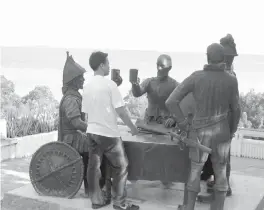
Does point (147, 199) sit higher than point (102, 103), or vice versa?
point (102, 103)

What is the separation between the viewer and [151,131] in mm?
5242

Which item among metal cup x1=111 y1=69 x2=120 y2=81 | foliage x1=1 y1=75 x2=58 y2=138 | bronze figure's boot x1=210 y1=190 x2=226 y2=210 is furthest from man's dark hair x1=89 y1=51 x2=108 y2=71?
foliage x1=1 y1=75 x2=58 y2=138

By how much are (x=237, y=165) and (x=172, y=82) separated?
14.7 ft

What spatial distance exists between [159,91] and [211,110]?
130 centimetres

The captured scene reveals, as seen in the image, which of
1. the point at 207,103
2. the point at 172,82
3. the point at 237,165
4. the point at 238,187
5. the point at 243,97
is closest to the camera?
the point at 207,103

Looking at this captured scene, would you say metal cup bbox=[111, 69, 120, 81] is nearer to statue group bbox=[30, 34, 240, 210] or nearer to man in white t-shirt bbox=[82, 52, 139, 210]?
statue group bbox=[30, 34, 240, 210]

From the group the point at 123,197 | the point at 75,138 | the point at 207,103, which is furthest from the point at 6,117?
Answer: the point at 207,103

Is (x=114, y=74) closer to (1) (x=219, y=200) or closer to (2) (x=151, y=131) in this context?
(2) (x=151, y=131)

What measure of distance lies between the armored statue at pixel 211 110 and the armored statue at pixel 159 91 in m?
1.02

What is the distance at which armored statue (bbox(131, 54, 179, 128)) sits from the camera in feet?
17.4

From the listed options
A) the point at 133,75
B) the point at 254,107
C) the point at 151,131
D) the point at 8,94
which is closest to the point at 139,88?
the point at 133,75

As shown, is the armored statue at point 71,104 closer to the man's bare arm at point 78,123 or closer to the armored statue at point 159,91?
the man's bare arm at point 78,123

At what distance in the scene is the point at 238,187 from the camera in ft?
18.9

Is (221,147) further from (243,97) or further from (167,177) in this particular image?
(243,97)
